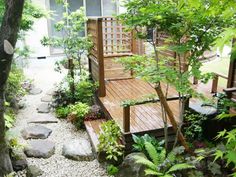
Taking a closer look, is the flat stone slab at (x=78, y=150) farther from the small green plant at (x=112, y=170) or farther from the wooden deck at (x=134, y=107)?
the wooden deck at (x=134, y=107)

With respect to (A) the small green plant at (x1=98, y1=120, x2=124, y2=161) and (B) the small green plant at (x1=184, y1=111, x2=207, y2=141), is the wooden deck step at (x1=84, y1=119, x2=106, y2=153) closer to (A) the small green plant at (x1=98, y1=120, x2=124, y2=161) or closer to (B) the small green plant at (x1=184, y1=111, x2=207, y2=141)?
(A) the small green plant at (x1=98, y1=120, x2=124, y2=161)

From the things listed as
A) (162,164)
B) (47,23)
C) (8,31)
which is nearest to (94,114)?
(162,164)

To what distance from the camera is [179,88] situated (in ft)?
9.78

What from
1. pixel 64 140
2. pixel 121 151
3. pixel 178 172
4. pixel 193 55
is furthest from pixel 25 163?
pixel 193 55

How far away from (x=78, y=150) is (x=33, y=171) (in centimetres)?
87

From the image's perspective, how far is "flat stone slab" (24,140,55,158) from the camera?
14.3 feet

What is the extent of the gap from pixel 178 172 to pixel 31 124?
11.4ft

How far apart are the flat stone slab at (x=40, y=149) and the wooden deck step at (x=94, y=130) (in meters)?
0.73

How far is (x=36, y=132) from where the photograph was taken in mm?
5066

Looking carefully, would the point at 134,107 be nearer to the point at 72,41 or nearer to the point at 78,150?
the point at 78,150

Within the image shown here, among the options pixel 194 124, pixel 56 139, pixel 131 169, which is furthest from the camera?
pixel 56 139

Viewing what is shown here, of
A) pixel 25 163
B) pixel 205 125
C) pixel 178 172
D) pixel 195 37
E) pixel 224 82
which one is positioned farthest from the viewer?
pixel 224 82

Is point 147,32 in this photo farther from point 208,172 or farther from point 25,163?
point 25,163

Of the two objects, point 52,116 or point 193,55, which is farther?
point 52,116
